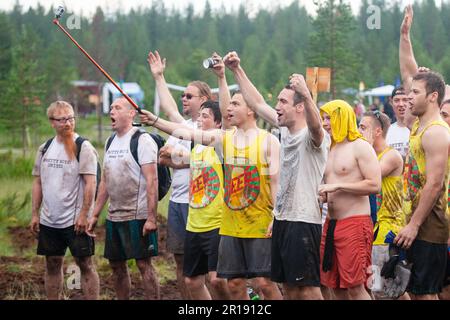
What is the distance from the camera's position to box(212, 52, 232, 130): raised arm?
711cm

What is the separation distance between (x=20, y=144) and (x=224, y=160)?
21.8 metres

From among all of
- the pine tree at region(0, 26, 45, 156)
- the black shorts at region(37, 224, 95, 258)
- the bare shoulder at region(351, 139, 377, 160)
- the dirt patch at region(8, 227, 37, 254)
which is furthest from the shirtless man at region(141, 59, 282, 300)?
the pine tree at region(0, 26, 45, 156)

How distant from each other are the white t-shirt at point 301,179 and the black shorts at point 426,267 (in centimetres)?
76

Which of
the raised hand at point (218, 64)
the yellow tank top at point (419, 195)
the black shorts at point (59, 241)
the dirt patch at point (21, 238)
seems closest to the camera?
the yellow tank top at point (419, 195)

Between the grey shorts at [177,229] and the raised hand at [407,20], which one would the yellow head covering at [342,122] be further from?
the grey shorts at [177,229]

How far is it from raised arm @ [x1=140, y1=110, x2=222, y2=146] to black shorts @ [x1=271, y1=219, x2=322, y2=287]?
95 cm

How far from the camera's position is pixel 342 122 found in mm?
6918

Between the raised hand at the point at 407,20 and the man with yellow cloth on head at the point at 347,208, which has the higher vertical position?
the raised hand at the point at 407,20

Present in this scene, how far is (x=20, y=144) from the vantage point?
28203mm

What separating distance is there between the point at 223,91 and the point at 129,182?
1.51 m

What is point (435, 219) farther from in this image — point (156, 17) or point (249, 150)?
point (156, 17)

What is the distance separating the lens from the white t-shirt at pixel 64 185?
28.2ft
